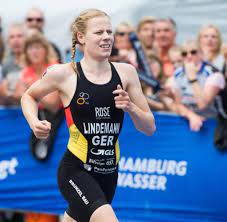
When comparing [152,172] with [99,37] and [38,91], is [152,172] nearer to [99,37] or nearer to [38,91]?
[38,91]

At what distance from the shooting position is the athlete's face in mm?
6344

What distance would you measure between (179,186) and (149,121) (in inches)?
93.8

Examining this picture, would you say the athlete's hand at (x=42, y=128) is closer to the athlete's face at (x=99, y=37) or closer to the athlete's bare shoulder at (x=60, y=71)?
the athlete's bare shoulder at (x=60, y=71)

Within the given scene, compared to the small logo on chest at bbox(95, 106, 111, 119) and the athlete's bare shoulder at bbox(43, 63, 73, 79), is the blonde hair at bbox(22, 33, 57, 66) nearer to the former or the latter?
the athlete's bare shoulder at bbox(43, 63, 73, 79)

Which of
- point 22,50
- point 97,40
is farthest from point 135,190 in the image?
point 97,40

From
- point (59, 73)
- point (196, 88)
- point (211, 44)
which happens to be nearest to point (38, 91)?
point (59, 73)

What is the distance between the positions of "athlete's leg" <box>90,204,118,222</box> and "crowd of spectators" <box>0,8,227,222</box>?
262 cm

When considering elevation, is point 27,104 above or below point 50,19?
above

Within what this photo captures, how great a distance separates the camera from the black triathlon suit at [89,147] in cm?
635

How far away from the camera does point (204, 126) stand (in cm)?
860

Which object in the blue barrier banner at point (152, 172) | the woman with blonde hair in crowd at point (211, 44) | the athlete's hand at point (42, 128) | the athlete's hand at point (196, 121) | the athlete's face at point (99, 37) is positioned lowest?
the blue barrier banner at point (152, 172)

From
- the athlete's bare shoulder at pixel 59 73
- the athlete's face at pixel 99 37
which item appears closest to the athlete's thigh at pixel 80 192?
the athlete's bare shoulder at pixel 59 73

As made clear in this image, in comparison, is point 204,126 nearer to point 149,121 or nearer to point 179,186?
point 179,186

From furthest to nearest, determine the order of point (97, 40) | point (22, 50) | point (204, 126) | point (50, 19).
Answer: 1. point (50, 19)
2. point (22, 50)
3. point (204, 126)
4. point (97, 40)
